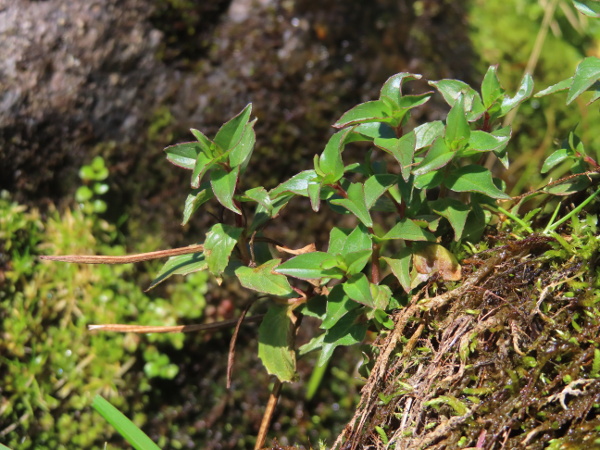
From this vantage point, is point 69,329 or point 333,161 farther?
point 69,329

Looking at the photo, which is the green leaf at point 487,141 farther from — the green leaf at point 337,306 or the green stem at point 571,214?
the green leaf at point 337,306

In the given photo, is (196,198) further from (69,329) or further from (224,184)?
(69,329)

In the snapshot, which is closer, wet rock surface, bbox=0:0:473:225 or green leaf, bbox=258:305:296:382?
green leaf, bbox=258:305:296:382

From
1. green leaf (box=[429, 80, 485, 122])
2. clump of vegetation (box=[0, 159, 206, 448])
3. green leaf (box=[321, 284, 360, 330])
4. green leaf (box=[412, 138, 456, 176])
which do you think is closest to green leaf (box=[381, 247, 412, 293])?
green leaf (box=[321, 284, 360, 330])

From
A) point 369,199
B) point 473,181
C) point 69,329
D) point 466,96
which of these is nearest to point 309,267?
point 369,199

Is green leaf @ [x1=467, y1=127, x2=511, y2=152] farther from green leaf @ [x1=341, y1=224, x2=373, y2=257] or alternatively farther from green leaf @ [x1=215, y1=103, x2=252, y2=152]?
green leaf @ [x1=215, y1=103, x2=252, y2=152]

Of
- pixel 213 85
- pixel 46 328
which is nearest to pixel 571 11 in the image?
pixel 213 85
